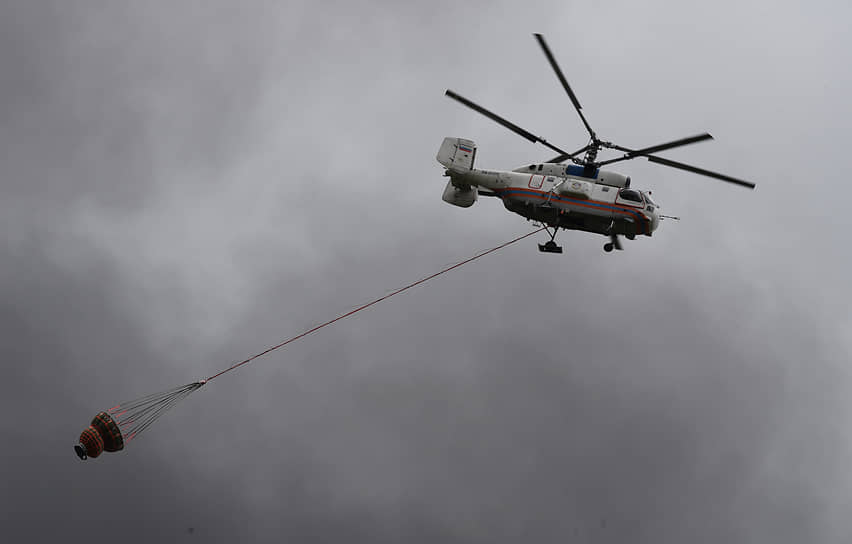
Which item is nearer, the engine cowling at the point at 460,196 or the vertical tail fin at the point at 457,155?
the vertical tail fin at the point at 457,155

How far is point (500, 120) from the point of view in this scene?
115 feet

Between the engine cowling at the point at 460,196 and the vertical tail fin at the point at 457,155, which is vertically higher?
the vertical tail fin at the point at 457,155

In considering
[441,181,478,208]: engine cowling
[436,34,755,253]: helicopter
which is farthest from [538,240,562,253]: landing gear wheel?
[441,181,478,208]: engine cowling

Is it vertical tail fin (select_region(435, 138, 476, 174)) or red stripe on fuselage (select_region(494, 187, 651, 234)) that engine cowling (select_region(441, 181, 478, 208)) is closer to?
vertical tail fin (select_region(435, 138, 476, 174))

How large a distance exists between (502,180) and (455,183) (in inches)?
97.4

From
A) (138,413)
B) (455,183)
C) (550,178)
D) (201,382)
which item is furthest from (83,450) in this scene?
(550,178)

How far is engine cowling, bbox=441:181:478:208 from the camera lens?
4069cm

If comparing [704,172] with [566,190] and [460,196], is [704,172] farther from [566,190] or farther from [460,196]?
[460,196]

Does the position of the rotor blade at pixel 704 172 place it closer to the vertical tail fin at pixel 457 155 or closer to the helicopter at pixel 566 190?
the helicopter at pixel 566 190

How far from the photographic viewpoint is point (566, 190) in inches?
1471

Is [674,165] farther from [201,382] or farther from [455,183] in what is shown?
[201,382]

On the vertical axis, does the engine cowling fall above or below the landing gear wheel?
above

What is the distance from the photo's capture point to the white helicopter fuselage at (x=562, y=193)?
36.9 meters

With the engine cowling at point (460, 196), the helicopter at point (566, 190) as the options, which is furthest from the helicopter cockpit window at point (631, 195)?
the engine cowling at point (460, 196)
